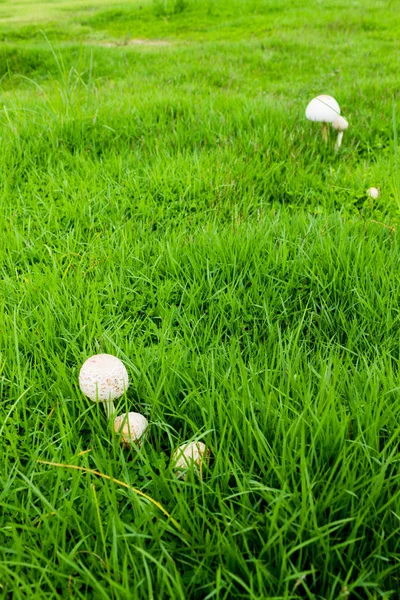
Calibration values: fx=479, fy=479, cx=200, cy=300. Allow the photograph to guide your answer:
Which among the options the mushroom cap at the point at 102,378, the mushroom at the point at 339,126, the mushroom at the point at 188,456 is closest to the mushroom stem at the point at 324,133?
the mushroom at the point at 339,126

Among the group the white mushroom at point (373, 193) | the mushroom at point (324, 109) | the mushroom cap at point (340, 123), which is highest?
the mushroom at point (324, 109)

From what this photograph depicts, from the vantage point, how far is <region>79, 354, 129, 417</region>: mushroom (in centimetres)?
159

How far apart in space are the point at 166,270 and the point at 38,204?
1.19 metres

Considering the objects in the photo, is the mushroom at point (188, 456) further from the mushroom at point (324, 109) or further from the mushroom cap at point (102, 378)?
the mushroom at point (324, 109)

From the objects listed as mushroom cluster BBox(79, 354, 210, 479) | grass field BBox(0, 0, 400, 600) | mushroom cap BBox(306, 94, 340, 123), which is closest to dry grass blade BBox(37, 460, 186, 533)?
grass field BBox(0, 0, 400, 600)

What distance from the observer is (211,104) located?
14.6 ft

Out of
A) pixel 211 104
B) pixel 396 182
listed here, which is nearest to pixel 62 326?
pixel 396 182

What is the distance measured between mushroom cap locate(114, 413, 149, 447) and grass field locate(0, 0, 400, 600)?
45mm

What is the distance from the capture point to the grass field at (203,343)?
1237 millimetres

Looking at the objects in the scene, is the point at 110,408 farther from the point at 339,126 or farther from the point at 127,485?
the point at 339,126

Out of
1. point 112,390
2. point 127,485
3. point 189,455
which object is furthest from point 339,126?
point 127,485

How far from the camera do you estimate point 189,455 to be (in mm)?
1441

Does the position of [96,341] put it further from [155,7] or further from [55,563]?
[155,7]

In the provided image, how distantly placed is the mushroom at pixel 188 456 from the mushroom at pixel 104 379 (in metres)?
0.30
